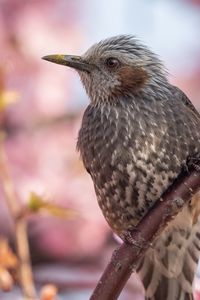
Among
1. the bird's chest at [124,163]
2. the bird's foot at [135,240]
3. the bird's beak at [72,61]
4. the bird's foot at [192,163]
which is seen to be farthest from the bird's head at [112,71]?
the bird's foot at [135,240]

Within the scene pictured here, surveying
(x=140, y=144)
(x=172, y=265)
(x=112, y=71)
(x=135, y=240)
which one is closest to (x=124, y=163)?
(x=140, y=144)

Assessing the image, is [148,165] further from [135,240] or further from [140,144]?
[135,240]

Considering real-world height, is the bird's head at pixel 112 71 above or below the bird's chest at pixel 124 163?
above

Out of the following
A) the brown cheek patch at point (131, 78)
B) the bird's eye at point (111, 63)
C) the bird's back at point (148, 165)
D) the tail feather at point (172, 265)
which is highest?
the bird's eye at point (111, 63)

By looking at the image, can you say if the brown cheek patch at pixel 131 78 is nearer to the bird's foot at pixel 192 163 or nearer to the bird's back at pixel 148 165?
the bird's back at pixel 148 165

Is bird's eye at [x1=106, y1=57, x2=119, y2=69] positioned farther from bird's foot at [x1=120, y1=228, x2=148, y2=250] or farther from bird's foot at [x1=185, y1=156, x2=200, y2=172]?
bird's foot at [x1=120, y1=228, x2=148, y2=250]

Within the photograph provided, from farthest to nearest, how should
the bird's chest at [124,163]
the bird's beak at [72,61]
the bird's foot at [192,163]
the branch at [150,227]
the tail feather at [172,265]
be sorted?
the tail feather at [172,265] < the bird's beak at [72,61] < the bird's chest at [124,163] < the bird's foot at [192,163] < the branch at [150,227]
